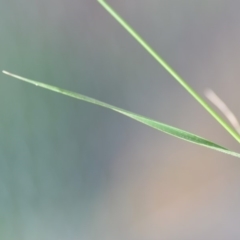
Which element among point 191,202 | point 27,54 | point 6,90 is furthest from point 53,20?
point 191,202

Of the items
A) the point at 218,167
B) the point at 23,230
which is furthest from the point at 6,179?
the point at 218,167

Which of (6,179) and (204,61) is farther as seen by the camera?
(204,61)

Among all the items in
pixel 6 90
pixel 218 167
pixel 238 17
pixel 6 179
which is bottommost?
pixel 6 179

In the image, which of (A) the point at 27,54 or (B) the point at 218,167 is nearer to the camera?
(A) the point at 27,54

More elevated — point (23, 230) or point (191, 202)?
point (191, 202)

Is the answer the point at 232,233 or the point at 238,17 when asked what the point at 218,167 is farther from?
the point at 238,17

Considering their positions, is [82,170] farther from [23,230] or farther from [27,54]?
[27,54]
